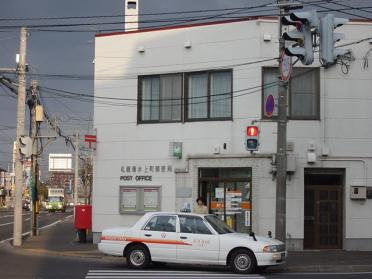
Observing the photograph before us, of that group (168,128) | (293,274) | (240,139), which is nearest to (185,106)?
(168,128)

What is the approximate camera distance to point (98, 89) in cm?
2375

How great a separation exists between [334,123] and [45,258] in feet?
33.8

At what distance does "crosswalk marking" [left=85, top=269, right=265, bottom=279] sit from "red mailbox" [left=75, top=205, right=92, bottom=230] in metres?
8.22

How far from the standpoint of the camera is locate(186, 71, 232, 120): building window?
22.1 m

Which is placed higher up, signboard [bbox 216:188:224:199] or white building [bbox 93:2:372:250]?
white building [bbox 93:2:372:250]

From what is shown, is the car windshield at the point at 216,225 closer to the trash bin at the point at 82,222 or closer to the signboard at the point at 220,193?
the signboard at the point at 220,193

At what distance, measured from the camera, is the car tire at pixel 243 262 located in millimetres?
15227

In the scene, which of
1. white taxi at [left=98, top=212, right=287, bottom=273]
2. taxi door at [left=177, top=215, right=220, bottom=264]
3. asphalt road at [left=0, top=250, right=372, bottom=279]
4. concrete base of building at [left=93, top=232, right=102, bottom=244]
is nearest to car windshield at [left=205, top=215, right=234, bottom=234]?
white taxi at [left=98, top=212, right=287, bottom=273]

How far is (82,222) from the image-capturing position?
24.0 meters

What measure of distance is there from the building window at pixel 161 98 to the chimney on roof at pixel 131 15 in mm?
2904

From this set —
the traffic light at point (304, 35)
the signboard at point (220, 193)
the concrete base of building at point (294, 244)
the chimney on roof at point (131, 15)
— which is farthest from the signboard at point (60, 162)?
the traffic light at point (304, 35)

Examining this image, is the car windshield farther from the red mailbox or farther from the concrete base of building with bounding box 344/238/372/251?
the red mailbox

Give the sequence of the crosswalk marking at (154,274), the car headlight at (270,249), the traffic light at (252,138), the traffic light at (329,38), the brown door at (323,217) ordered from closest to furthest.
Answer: the traffic light at (329,38) < the crosswalk marking at (154,274) < the car headlight at (270,249) < the traffic light at (252,138) < the brown door at (323,217)

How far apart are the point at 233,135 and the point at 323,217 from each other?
13.5ft
